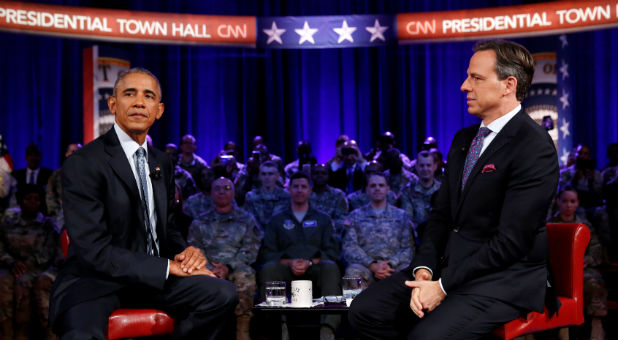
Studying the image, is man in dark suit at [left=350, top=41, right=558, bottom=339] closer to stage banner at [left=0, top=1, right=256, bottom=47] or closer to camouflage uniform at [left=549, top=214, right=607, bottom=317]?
camouflage uniform at [left=549, top=214, right=607, bottom=317]

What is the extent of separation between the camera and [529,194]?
2186 mm

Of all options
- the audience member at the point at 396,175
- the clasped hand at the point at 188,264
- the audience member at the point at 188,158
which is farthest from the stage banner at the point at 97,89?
the clasped hand at the point at 188,264

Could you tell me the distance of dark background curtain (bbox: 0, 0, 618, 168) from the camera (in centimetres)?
1052

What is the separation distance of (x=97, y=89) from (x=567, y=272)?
6301 mm

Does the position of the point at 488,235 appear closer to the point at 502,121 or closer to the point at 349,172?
the point at 502,121

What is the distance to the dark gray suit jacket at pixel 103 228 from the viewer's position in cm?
235

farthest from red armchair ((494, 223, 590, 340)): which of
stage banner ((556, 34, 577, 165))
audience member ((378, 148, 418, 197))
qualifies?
stage banner ((556, 34, 577, 165))

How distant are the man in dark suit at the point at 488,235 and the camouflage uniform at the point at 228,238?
8.08 ft

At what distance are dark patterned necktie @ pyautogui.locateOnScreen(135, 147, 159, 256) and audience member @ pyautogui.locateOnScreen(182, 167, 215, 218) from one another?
10.5 feet

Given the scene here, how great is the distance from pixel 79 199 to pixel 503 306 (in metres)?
1.55

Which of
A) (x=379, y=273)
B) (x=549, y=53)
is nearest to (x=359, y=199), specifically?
(x=379, y=273)

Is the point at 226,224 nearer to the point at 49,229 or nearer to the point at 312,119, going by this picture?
the point at 49,229

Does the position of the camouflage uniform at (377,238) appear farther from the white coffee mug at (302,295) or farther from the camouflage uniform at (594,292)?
the white coffee mug at (302,295)

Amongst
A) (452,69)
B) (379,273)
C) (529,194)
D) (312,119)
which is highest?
(452,69)
